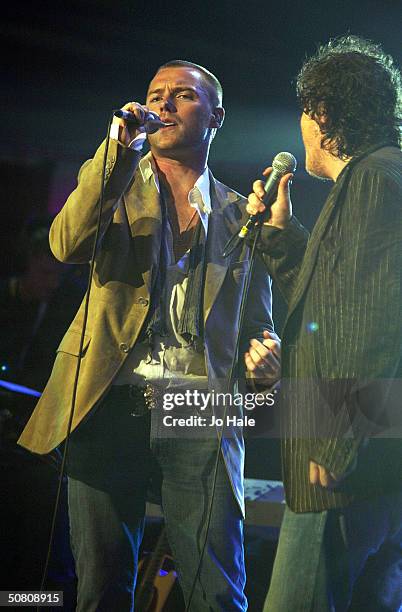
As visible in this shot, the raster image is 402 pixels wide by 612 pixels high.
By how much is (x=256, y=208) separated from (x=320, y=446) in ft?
2.09

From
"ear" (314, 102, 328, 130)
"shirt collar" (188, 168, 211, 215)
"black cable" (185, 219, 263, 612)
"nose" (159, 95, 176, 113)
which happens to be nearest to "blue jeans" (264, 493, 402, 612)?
"black cable" (185, 219, 263, 612)

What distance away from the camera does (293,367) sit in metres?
1.58

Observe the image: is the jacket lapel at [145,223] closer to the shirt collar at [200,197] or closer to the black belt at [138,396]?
the shirt collar at [200,197]

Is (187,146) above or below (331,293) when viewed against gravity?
above

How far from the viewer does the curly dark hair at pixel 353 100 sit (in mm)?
1714

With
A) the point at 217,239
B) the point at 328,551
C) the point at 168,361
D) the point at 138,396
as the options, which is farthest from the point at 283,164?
the point at 328,551

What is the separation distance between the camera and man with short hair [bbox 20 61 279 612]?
1.92 m

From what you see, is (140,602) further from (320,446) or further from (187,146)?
(187,146)

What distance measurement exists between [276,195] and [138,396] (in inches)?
24.8

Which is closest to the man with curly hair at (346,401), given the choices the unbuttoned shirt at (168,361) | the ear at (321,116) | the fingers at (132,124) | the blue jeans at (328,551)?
the blue jeans at (328,551)

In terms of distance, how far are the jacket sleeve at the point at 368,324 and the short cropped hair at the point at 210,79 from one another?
0.84 m

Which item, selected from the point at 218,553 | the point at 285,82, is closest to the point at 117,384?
the point at 218,553

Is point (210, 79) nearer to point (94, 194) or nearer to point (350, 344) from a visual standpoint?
point (94, 194)

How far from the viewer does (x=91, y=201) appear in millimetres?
1904
